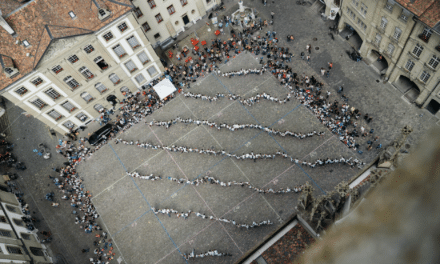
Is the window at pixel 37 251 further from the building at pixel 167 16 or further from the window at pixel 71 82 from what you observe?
the building at pixel 167 16

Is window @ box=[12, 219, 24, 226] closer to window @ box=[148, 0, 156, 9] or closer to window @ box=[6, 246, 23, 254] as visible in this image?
window @ box=[6, 246, 23, 254]

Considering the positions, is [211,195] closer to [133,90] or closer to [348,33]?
[133,90]

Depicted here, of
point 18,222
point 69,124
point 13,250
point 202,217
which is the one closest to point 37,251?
point 13,250

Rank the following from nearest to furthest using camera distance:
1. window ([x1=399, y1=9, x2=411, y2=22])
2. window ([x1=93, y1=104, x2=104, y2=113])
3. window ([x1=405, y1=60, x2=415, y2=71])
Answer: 1. window ([x1=399, y1=9, x2=411, y2=22])
2. window ([x1=405, y1=60, x2=415, y2=71])
3. window ([x1=93, y1=104, x2=104, y2=113])

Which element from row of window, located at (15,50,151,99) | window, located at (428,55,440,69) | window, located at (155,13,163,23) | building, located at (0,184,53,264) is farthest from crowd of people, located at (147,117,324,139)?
building, located at (0,184,53,264)

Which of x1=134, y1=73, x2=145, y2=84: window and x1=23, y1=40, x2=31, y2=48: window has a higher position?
x1=23, y1=40, x2=31, y2=48: window

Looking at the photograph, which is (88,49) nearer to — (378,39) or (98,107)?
(98,107)

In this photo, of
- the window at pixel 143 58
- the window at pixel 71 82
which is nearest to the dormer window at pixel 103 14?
the window at pixel 143 58
